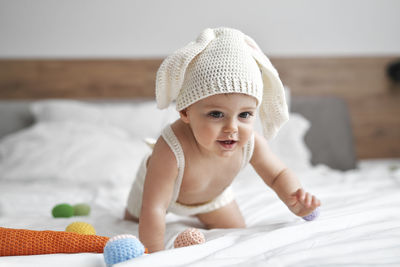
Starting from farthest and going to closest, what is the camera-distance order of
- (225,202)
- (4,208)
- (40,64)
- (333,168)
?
(40,64)
(333,168)
(4,208)
(225,202)

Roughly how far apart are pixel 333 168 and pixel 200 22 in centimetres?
122

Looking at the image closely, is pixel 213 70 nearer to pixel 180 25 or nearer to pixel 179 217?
pixel 179 217

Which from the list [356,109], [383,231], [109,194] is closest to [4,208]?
[109,194]

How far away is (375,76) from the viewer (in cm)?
262

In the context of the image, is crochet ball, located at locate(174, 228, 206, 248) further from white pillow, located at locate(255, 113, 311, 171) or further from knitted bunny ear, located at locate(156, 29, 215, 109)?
white pillow, located at locate(255, 113, 311, 171)

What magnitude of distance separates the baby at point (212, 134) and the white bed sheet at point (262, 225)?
0.08m

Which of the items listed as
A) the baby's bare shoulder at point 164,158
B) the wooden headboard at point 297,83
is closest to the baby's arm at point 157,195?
the baby's bare shoulder at point 164,158

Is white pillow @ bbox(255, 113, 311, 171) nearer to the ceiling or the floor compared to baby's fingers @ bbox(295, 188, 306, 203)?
nearer to the floor

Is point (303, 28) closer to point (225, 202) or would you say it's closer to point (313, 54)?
point (313, 54)

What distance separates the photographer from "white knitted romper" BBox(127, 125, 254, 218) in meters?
0.91

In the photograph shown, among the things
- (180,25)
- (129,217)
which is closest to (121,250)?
(129,217)

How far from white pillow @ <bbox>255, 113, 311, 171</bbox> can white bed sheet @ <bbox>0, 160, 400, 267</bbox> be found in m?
0.19

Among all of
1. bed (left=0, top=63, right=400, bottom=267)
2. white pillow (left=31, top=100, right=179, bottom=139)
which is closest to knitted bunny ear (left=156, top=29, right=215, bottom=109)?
bed (left=0, top=63, right=400, bottom=267)

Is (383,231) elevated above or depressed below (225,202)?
above
